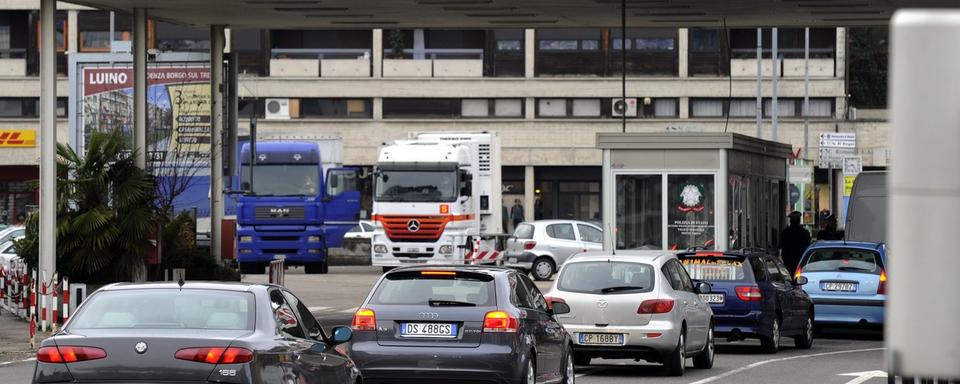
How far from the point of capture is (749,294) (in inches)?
864

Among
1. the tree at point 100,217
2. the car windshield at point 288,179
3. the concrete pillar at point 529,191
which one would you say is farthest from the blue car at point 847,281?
the concrete pillar at point 529,191

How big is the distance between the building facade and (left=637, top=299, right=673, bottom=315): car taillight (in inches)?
1860

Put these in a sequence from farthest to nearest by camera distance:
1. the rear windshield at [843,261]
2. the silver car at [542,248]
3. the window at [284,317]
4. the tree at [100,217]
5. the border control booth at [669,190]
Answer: the silver car at [542,248], the border control booth at [669,190], the tree at [100,217], the rear windshield at [843,261], the window at [284,317]

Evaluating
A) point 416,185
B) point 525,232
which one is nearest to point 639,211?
point 416,185

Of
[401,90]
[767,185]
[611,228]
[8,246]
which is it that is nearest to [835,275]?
[611,228]

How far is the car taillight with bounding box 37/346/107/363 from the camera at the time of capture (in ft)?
32.7

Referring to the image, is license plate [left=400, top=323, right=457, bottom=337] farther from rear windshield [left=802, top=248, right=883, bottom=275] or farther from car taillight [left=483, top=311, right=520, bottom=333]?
rear windshield [left=802, top=248, right=883, bottom=275]

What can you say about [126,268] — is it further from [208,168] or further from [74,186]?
[208,168]

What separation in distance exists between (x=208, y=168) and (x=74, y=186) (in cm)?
605

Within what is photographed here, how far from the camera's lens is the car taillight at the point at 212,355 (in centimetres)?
993

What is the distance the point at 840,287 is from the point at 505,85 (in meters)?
42.3

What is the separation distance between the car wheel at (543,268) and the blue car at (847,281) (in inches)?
693

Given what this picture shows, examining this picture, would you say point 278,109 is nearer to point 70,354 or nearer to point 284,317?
point 284,317

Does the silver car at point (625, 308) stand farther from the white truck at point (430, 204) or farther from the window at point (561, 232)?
the window at point (561, 232)
